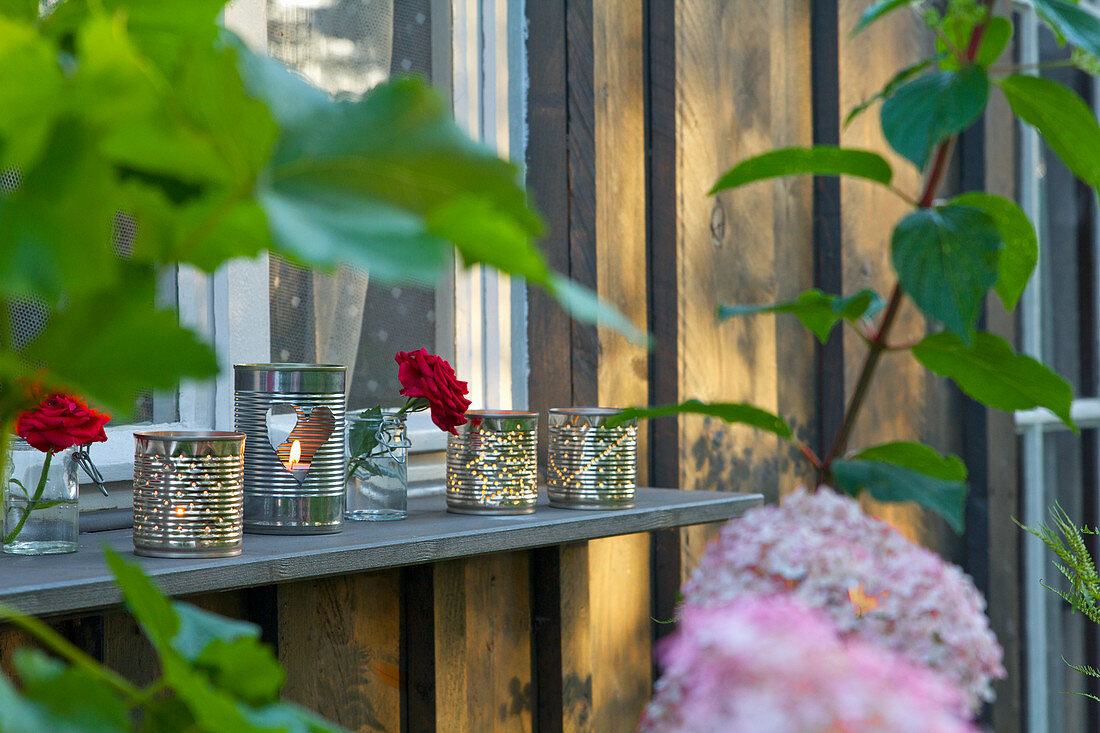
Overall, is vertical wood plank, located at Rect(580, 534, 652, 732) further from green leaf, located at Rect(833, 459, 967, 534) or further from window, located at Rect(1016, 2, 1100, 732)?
window, located at Rect(1016, 2, 1100, 732)

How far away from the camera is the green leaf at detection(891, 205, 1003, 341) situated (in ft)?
2.30

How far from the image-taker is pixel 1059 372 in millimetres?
2365

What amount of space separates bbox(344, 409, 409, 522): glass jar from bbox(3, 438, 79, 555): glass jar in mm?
258

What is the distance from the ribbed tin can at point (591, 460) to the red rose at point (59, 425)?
504mm

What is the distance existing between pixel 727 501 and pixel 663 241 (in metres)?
0.39

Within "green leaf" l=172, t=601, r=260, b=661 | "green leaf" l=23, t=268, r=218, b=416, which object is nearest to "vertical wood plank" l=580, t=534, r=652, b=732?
"green leaf" l=172, t=601, r=260, b=661

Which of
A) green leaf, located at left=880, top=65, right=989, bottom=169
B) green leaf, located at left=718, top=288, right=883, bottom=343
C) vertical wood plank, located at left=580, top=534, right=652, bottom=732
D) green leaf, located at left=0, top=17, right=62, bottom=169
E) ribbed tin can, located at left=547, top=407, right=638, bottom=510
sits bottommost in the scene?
vertical wood plank, located at left=580, top=534, right=652, bottom=732

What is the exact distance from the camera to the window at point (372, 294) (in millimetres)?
985

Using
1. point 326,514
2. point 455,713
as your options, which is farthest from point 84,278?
point 455,713

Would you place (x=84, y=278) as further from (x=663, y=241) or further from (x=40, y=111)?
(x=663, y=241)

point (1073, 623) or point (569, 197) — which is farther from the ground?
point (569, 197)

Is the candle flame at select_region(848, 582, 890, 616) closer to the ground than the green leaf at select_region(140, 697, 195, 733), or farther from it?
closer to the ground

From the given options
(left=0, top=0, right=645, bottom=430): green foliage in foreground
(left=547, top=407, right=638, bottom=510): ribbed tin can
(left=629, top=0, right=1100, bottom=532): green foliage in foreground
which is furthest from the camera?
(left=547, top=407, right=638, bottom=510): ribbed tin can

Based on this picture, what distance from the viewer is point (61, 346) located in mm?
194
